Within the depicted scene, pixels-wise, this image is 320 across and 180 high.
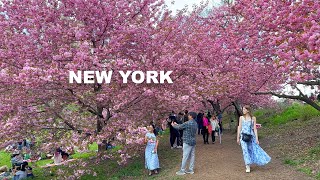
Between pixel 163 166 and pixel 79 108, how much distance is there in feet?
11.3

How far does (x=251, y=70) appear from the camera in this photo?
12.6 meters

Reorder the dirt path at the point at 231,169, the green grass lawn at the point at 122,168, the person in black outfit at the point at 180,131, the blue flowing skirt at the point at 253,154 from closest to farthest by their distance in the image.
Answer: the dirt path at the point at 231,169, the blue flowing skirt at the point at 253,154, the green grass lawn at the point at 122,168, the person in black outfit at the point at 180,131

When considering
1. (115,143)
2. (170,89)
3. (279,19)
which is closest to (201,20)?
(170,89)

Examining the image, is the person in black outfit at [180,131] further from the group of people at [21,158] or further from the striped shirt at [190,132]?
the striped shirt at [190,132]

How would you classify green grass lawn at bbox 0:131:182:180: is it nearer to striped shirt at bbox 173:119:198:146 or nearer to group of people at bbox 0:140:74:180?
group of people at bbox 0:140:74:180

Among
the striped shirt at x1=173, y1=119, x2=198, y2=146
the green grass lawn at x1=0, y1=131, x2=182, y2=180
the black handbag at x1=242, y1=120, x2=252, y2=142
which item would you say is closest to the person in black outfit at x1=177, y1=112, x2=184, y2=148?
the green grass lawn at x1=0, y1=131, x2=182, y2=180

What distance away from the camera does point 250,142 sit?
8742mm

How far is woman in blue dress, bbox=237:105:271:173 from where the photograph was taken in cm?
848

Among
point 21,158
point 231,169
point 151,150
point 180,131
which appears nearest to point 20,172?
point 21,158

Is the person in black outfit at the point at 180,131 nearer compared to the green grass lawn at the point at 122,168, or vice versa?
the green grass lawn at the point at 122,168

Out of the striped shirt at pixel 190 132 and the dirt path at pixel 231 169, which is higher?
the striped shirt at pixel 190 132

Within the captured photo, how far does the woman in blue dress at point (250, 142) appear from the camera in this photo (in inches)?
334

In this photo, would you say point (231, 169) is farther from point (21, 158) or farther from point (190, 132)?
point (21, 158)

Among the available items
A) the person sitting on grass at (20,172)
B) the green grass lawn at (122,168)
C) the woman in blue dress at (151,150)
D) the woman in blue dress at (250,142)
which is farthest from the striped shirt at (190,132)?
the person sitting on grass at (20,172)
